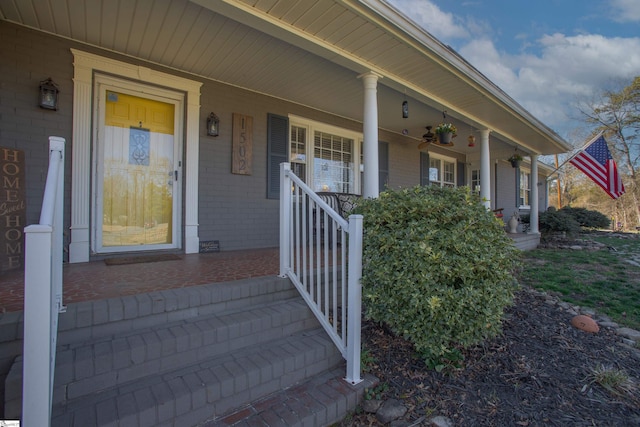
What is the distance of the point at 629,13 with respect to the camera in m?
10.3

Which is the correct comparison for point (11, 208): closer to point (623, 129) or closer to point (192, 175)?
point (192, 175)

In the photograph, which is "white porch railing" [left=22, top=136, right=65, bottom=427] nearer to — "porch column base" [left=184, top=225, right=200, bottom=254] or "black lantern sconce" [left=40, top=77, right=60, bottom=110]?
"black lantern sconce" [left=40, top=77, right=60, bottom=110]

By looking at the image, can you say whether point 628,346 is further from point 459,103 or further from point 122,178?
point 122,178

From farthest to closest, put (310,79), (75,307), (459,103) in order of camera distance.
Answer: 1. (459,103)
2. (310,79)
3. (75,307)

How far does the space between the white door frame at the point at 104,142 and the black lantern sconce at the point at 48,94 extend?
334 mm

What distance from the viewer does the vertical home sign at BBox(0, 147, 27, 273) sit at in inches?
98.7

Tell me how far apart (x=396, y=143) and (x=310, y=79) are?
3.07 meters

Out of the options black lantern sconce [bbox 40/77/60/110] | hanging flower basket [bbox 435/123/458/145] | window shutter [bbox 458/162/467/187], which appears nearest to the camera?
black lantern sconce [bbox 40/77/60/110]

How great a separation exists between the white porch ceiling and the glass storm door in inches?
22.4

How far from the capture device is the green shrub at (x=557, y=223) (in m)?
7.33

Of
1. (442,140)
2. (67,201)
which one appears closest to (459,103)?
(442,140)

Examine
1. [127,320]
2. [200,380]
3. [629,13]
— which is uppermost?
[629,13]

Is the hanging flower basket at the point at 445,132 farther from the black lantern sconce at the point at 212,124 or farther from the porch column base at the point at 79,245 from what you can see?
the porch column base at the point at 79,245

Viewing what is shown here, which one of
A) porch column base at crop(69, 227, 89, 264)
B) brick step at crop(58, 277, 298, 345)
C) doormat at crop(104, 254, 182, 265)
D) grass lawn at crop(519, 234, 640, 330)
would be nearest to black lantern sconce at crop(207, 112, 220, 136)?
doormat at crop(104, 254, 182, 265)
